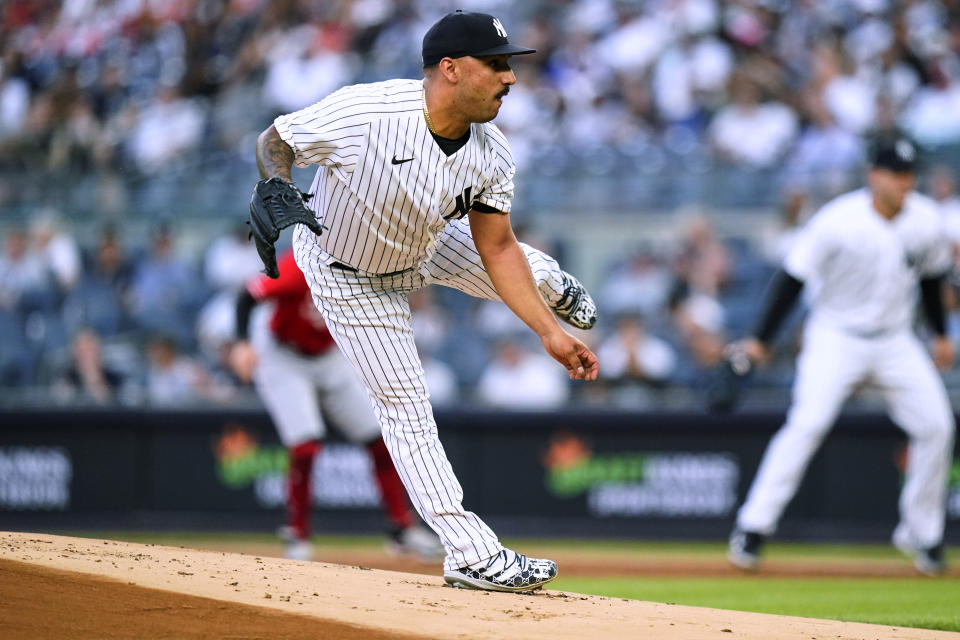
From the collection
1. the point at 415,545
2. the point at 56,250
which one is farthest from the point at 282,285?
the point at 56,250

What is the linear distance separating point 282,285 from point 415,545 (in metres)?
1.88

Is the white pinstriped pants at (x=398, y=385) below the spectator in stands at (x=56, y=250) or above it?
below

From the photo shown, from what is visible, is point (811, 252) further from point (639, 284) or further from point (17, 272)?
point (17, 272)

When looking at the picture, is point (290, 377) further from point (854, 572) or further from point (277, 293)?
point (854, 572)

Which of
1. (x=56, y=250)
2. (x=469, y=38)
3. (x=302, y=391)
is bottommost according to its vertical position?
(x=302, y=391)

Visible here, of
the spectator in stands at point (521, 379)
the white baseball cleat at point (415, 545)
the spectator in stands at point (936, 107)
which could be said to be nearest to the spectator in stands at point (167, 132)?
the spectator in stands at point (521, 379)

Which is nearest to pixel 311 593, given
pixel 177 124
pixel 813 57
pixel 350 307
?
pixel 350 307

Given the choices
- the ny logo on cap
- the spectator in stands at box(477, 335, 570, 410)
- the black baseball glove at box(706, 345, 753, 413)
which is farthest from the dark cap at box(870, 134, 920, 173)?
the spectator in stands at box(477, 335, 570, 410)

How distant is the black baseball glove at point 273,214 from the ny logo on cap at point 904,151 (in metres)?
4.59

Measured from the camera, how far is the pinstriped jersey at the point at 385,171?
4.64 m

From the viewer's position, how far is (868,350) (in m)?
7.98

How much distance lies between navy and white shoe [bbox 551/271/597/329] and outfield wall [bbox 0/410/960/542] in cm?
521

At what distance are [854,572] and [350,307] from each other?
454 centimetres

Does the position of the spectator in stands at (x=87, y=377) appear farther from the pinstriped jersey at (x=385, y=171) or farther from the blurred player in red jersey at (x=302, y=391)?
the pinstriped jersey at (x=385, y=171)
